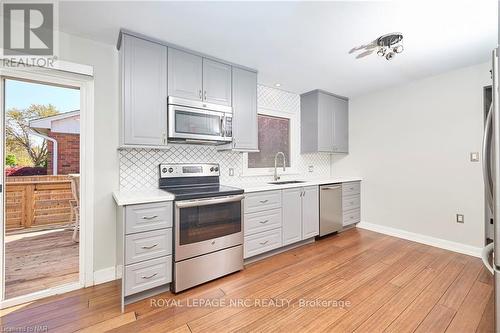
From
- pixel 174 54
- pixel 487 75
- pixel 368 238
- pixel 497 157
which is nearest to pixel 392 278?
pixel 368 238

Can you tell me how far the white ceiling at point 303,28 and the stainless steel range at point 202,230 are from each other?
1.39 metres

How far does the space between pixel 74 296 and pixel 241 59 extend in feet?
9.53

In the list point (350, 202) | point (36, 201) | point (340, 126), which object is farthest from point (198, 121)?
point (36, 201)

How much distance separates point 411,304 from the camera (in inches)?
76.7

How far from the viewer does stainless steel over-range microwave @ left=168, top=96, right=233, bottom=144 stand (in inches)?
92.7

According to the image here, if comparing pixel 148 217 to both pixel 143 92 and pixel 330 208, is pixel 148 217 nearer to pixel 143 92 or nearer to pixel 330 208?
pixel 143 92

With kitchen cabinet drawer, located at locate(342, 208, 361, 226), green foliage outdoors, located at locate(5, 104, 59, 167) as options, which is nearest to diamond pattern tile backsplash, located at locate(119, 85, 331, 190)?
kitchen cabinet drawer, located at locate(342, 208, 361, 226)

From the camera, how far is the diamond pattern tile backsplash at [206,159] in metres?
2.44

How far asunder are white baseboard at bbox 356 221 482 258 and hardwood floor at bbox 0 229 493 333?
1.05 ft

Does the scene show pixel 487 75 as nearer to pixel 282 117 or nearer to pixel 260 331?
pixel 282 117

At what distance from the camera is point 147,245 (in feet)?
6.50

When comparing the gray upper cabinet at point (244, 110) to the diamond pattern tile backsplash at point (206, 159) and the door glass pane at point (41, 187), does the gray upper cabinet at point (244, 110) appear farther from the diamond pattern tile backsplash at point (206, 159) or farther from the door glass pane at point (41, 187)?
the door glass pane at point (41, 187)

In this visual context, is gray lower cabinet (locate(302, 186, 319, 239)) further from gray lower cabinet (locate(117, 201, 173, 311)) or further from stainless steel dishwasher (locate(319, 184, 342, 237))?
gray lower cabinet (locate(117, 201, 173, 311))

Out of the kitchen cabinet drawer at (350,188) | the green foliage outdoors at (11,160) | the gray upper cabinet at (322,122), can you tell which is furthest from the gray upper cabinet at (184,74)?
the green foliage outdoors at (11,160)
